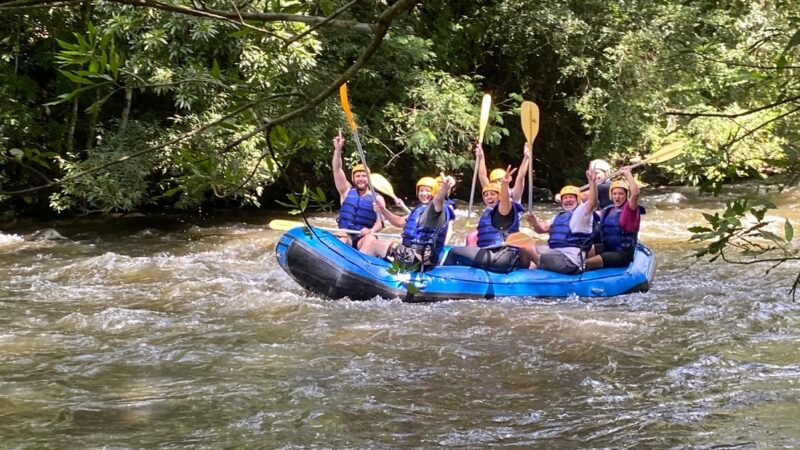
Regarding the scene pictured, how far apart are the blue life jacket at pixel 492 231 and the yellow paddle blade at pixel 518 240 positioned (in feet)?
0.55

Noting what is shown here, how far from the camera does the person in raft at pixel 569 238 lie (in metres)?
6.39

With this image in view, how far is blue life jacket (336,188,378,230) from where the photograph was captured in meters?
6.87

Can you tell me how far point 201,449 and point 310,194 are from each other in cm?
197

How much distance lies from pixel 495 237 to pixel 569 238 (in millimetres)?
651

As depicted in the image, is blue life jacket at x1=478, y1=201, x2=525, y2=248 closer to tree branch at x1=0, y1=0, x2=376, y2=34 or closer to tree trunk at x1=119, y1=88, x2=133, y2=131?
tree trunk at x1=119, y1=88, x2=133, y2=131

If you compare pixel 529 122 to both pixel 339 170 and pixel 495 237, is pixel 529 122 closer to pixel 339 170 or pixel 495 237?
pixel 495 237

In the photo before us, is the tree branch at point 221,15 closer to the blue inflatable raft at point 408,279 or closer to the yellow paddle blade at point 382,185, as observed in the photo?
the blue inflatable raft at point 408,279

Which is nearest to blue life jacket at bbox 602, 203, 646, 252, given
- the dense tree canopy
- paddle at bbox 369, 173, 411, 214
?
the dense tree canopy

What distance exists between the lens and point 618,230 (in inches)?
258

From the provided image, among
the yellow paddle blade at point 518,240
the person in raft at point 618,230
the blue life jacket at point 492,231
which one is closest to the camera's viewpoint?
the yellow paddle blade at point 518,240

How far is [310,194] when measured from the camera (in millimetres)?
1771

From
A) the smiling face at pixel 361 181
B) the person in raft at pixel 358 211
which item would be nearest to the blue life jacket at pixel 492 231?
the person in raft at pixel 358 211

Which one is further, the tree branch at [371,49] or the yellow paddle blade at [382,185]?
the yellow paddle blade at [382,185]

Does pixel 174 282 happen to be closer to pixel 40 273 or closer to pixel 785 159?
pixel 40 273
